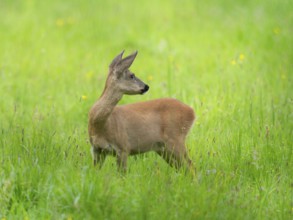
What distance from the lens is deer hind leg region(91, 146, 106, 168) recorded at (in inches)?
239

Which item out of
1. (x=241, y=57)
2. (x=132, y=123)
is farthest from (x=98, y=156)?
(x=241, y=57)

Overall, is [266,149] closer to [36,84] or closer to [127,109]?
[127,109]

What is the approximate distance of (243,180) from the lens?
5.73 m

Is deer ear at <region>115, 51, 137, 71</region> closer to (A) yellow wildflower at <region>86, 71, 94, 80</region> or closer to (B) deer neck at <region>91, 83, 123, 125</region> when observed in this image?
(B) deer neck at <region>91, 83, 123, 125</region>

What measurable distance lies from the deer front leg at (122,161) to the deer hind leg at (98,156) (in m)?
0.17

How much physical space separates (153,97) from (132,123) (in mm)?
2288

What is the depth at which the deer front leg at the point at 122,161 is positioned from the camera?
19.5ft

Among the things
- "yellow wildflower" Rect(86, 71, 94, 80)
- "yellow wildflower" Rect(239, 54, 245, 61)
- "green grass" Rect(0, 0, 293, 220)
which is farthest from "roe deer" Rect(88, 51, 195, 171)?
"yellow wildflower" Rect(239, 54, 245, 61)

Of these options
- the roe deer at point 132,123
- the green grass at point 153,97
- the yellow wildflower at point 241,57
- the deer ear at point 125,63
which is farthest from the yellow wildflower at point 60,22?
the deer ear at point 125,63

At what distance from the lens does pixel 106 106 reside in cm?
600

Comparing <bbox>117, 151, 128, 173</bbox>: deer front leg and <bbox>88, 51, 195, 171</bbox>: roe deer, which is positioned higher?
<bbox>88, 51, 195, 171</bbox>: roe deer

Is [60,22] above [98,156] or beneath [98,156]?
above

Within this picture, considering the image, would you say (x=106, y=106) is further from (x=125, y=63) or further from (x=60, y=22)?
(x=60, y=22)

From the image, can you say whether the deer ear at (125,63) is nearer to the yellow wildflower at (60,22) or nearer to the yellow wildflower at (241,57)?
the yellow wildflower at (241,57)
